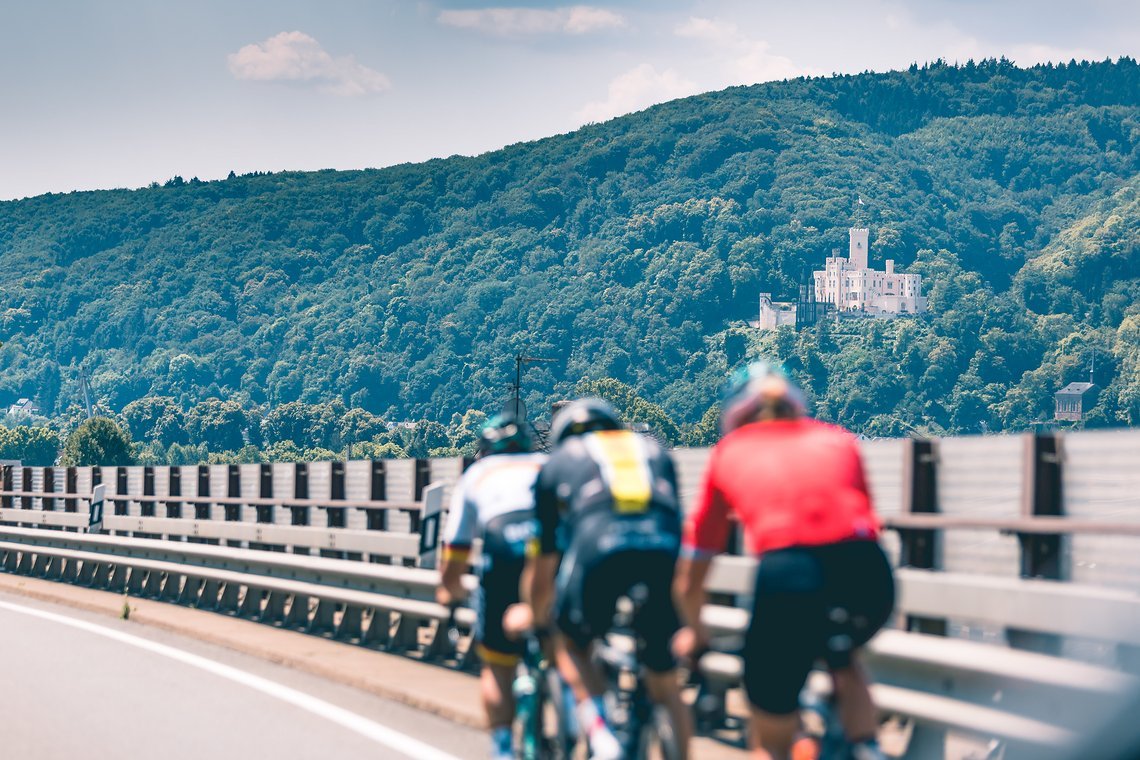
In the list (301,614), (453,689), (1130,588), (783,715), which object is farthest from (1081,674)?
(301,614)

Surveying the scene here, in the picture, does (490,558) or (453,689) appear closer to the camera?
(490,558)

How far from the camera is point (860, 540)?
18.5 ft

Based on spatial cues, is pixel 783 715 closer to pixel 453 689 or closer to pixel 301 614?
pixel 453 689

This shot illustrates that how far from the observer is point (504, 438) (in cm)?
793

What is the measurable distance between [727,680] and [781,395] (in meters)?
3.35

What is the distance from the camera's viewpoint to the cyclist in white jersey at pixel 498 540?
7.68 metres

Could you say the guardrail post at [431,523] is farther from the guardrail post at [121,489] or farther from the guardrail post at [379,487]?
the guardrail post at [121,489]

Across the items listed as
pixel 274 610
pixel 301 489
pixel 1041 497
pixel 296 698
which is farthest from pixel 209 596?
pixel 1041 497

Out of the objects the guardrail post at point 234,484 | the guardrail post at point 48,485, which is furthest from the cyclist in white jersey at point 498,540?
the guardrail post at point 48,485

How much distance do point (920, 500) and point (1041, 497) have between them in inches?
37.9

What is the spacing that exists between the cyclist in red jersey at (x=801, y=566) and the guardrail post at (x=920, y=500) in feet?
10.9

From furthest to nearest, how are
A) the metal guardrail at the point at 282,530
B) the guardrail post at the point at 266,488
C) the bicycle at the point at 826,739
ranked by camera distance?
the guardrail post at the point at 266,488
the metal guardrail at the point at 282,530
the bicycle at the point at 826,739

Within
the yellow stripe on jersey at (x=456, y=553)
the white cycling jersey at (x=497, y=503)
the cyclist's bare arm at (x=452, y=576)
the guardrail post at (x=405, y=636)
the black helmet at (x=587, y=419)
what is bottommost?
the guardrail post at (x=405, y=636)

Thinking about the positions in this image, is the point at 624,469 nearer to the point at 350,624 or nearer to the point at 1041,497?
the point at 1041,497
